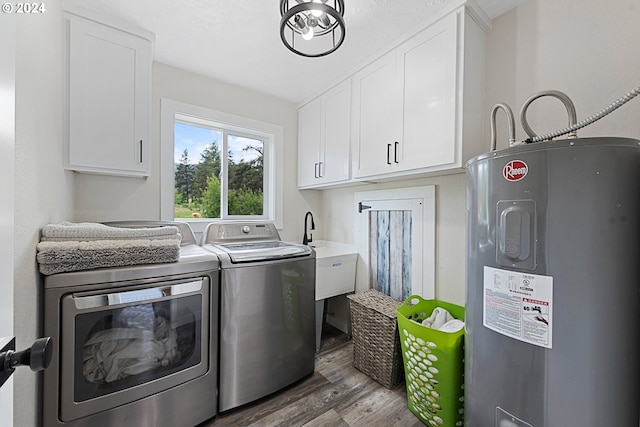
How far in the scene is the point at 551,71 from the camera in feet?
4.68

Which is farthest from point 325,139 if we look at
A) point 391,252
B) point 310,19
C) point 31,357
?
point 31,357

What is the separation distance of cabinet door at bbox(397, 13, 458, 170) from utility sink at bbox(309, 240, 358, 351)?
42.0 inches

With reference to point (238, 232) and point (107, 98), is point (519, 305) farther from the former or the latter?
point (107, 98)

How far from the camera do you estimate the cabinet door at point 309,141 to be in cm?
263

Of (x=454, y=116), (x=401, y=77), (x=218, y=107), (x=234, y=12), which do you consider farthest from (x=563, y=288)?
(x=218, y=107)

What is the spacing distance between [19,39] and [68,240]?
77 centimetres

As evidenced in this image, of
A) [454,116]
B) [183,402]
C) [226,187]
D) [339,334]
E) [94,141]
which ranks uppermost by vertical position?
[454,116]

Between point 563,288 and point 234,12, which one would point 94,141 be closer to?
point 234,12

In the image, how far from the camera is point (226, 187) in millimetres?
2594

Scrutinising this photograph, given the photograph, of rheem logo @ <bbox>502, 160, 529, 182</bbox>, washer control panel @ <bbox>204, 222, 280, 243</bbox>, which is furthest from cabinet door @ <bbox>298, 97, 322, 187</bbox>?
rheem logo @ <bbox>502, 160, 529, 182</bbox>

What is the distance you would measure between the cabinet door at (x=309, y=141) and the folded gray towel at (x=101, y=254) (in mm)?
1586

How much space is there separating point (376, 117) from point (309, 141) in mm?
944

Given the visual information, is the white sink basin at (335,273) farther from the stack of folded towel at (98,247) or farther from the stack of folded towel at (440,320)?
the stack of folded towel at (98,247)

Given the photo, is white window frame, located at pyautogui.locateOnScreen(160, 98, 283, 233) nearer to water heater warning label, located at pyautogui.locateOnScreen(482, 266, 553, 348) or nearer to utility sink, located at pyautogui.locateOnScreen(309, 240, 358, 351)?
utility sink, located at pyautogui.locateOnScreen(309, 240, 358, 351)
